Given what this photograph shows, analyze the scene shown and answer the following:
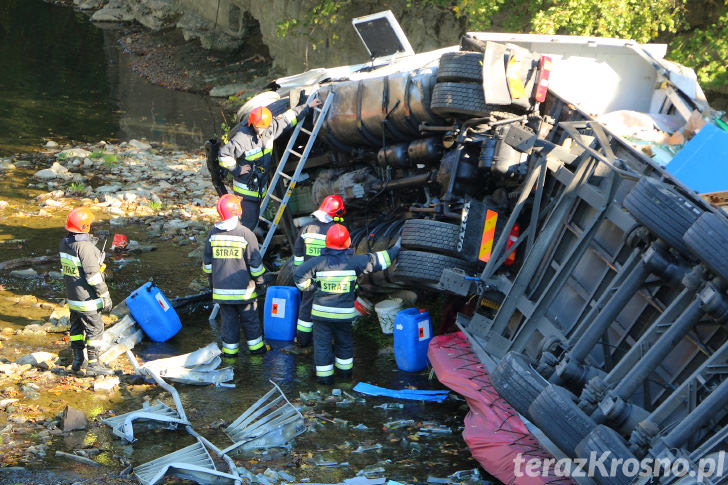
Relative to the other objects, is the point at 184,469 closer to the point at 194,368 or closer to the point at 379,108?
the point at 194,368

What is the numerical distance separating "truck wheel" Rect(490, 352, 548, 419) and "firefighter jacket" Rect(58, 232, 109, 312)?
11.2 ft

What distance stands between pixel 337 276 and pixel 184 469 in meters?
2.06

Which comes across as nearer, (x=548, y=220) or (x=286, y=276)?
(x=548, y=220)

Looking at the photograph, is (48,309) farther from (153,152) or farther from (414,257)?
(153,152)

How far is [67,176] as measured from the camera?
12.1m

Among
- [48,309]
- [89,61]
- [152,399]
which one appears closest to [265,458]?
[152,399]

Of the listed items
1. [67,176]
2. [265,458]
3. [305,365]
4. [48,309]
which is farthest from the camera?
[67,176]

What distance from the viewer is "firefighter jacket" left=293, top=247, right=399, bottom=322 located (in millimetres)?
6527

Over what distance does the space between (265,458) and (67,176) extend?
7.97 metres

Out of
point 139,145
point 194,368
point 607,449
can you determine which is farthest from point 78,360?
point 139,145

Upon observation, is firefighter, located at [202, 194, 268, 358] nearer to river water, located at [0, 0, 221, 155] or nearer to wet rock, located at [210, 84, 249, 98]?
river water, located at [0, 0, 221, 155]

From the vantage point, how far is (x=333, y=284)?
6527mm

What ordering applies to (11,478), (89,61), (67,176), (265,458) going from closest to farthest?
(11,478)
(265,458)
(67,176)
(89,61)

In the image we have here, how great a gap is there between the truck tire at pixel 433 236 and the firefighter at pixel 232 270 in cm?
137
